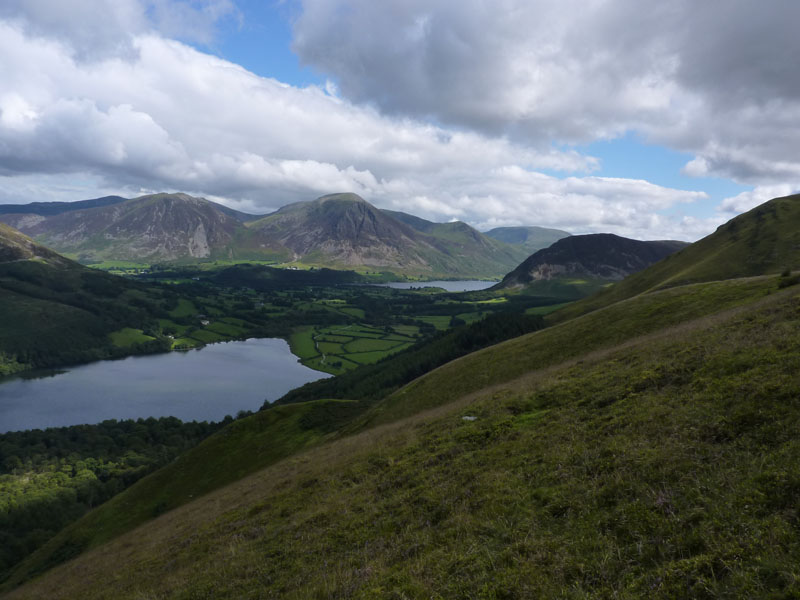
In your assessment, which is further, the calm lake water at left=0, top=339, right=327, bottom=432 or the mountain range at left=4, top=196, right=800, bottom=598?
the calm lake water at left=0, top=339, right=327, bottom=432

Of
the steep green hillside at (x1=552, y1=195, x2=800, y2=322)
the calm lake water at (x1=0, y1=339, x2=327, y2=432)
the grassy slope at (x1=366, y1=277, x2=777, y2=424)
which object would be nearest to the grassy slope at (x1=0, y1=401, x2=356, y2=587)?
the grassy slope at (x1=366, y1=277, x2=777, y2=424)

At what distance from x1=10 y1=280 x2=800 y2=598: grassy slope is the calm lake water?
136 m

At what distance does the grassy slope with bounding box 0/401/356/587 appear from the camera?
5150cm

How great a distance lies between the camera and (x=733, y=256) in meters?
108

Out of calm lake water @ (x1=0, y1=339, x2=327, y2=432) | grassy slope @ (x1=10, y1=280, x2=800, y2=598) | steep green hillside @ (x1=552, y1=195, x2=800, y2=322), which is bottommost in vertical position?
calm lake water @ (x1=0, y1=339, x2=327, y2=432)

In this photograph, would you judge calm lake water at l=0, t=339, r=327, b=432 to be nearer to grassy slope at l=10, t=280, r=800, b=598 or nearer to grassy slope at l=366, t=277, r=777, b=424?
grassy slope at l=366, t=277, r=777, b=424

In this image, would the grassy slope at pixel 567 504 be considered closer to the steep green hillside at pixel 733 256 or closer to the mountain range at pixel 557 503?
the mountain range at pixel 557 503

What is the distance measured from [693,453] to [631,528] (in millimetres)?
4334

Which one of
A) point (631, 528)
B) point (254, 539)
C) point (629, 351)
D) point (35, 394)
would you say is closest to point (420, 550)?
point (631, 528)

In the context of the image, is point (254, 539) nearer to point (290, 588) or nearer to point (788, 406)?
point (290, 588)

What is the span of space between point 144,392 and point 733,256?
217 m

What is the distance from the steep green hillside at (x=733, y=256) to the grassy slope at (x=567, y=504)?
87.3 metres

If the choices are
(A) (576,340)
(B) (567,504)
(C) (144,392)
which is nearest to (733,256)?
(A) (576,340)

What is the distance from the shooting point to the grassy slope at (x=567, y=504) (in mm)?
9586
